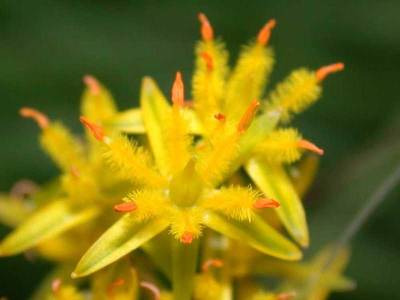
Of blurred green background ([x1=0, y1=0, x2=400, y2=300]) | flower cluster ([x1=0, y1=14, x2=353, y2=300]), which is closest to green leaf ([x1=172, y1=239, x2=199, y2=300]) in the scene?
flower cluster ([x1=0, y1=14, x2=353, y2=300])

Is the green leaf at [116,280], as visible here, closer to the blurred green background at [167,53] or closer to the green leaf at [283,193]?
the green leaf at [283,193]

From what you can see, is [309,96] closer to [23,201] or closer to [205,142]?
[205,142]

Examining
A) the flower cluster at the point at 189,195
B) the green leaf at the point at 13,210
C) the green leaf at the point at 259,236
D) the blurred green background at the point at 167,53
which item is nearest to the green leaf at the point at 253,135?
→ the flower cluster at the point at 189,195

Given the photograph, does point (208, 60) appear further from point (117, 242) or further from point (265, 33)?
point (117, 242)

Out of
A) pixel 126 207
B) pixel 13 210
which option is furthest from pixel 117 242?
pixel 13 210

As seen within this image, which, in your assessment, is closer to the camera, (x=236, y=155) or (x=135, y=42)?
(x=236, y=155)

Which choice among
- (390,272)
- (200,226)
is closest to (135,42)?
(390,272)

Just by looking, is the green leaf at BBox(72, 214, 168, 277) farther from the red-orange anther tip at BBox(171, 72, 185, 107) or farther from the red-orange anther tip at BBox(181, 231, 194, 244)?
the red-orange anther tip at BBox(171, 72, 185, 107)
